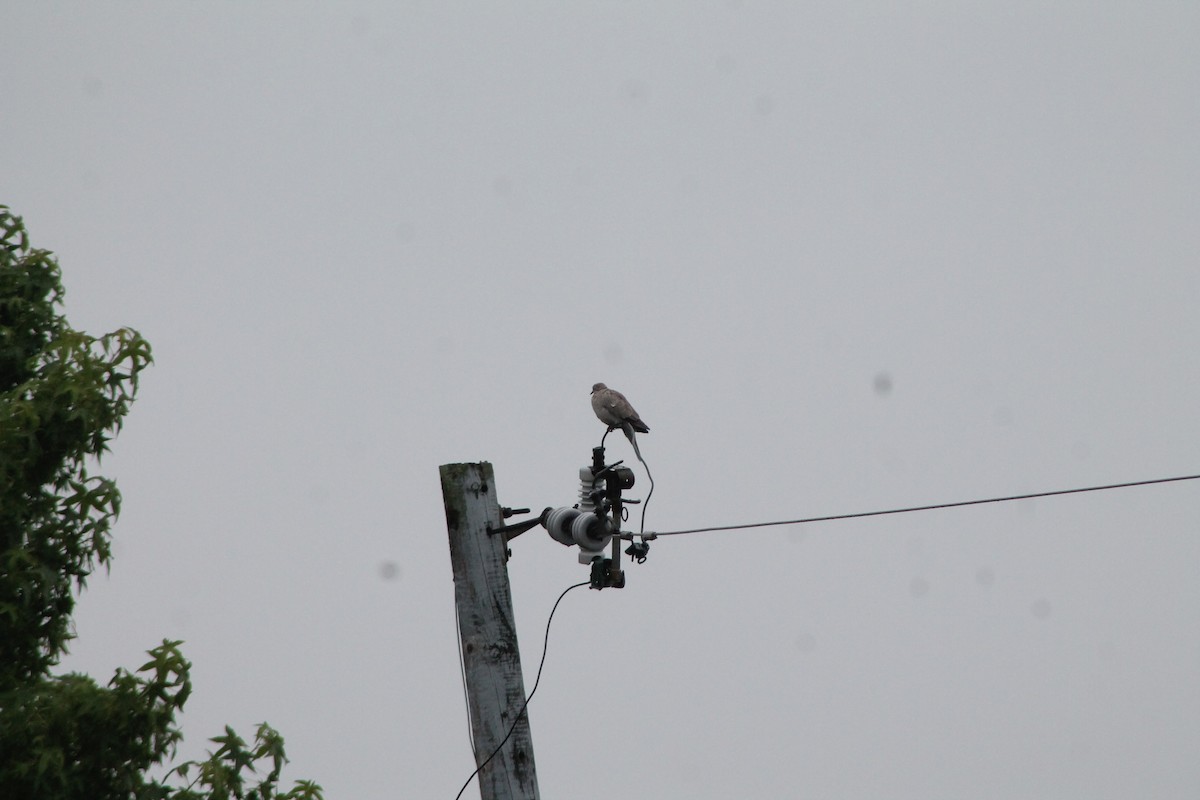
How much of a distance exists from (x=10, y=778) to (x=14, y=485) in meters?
1.64

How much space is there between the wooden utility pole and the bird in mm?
1509

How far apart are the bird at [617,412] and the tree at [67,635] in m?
2.85

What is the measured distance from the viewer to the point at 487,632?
6.99 m

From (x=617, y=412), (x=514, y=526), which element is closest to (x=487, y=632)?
(x=514, y=526)

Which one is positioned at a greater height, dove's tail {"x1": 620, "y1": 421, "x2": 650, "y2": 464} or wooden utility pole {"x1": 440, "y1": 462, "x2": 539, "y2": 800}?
dove's tail {"x1": 620, "y1": 421, "x2": 650, "y2": 464}

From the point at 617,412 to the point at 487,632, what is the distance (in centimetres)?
205

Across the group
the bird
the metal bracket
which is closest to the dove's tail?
the bird

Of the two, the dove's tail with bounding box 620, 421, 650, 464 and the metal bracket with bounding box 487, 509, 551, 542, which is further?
the dove's tail with bounding box 620, 421, 650, 464

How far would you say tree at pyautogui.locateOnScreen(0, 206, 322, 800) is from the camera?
7.36 m

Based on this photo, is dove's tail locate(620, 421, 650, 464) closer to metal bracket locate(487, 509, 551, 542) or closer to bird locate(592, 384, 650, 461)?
bird locate(592, 384, 650, 461)

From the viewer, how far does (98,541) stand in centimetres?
786

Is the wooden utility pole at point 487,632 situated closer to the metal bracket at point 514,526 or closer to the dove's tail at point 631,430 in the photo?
the metal bracket at point 514,526

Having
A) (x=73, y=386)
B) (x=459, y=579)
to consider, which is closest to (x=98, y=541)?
(x=73, y=386)

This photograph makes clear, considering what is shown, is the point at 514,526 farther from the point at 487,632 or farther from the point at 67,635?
the point at 67,635
